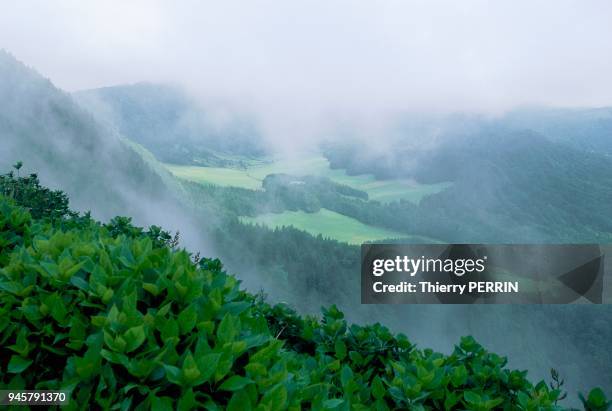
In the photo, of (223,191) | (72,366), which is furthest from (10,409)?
(223,191)

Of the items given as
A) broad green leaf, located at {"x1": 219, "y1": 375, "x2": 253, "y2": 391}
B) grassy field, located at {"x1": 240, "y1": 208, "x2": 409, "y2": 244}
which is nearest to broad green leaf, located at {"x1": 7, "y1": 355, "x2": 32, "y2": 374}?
broad green leaf, located at {"x1": 219, "y1": 375, "x2": 253, "y2": 391}

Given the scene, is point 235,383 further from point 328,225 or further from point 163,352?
point 328,225

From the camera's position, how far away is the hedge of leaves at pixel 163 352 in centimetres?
122

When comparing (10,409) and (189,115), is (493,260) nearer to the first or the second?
(189,115)

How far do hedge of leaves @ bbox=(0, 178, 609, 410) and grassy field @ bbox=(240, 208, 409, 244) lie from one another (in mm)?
7081

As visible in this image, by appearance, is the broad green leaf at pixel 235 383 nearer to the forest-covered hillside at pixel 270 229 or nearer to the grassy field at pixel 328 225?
the forest-covered hillside at pixel 270 229

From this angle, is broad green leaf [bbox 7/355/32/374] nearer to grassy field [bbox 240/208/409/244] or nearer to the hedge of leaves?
the hedge of leaves

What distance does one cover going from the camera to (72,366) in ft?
4.34

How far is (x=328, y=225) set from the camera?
9.64 meters
